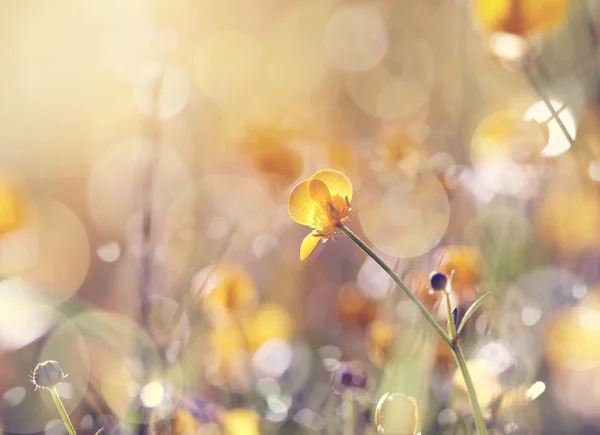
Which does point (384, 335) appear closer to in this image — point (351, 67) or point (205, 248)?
point (205, 248)

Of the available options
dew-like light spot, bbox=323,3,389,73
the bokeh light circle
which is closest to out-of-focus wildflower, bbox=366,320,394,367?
the bokeh light circle

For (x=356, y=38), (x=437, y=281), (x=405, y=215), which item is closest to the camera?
(x=437, y=281)

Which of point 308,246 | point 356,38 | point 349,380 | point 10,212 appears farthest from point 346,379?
point 356,38

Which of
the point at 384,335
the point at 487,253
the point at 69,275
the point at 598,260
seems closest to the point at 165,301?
the point at 384,335

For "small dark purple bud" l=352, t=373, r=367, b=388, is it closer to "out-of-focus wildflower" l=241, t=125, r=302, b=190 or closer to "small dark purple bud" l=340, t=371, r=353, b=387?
"small dark purple bud" l=340, t=371, r=353, b=387

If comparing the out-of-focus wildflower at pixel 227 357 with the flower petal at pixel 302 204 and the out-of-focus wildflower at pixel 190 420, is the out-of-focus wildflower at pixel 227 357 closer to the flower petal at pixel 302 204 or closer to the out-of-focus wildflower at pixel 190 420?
the out-of-focus wildflower at pixel 190 420

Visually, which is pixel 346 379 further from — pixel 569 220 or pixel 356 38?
pixel 356 38

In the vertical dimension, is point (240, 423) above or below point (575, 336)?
below
